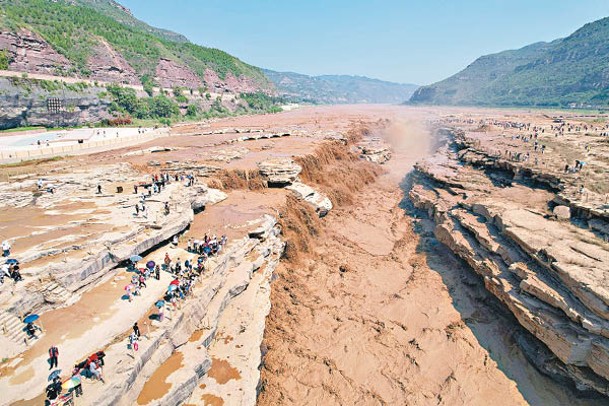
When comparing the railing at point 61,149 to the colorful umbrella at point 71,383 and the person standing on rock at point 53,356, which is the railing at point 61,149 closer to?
the person standing on rock at point 53,356

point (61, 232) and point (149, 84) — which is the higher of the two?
point (149, 84)

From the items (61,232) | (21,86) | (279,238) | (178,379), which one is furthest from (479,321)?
(21,86)

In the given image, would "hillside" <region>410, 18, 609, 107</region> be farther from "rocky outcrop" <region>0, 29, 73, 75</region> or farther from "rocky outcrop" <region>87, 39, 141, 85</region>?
"rocky outcrop" <region>0, 29, 73, 75</region>

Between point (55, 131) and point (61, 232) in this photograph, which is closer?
point (61, 232)

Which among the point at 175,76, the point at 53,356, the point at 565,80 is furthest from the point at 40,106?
the point at 565,80

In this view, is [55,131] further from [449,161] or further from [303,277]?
[449,161]

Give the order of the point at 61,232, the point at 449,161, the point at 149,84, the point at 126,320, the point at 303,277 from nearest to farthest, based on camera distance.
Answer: the point at 126,320 → the point at 61,232 → the point at 303,277 → the point at 449,161 → the point at 149,84

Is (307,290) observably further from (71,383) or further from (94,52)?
(94,52)
